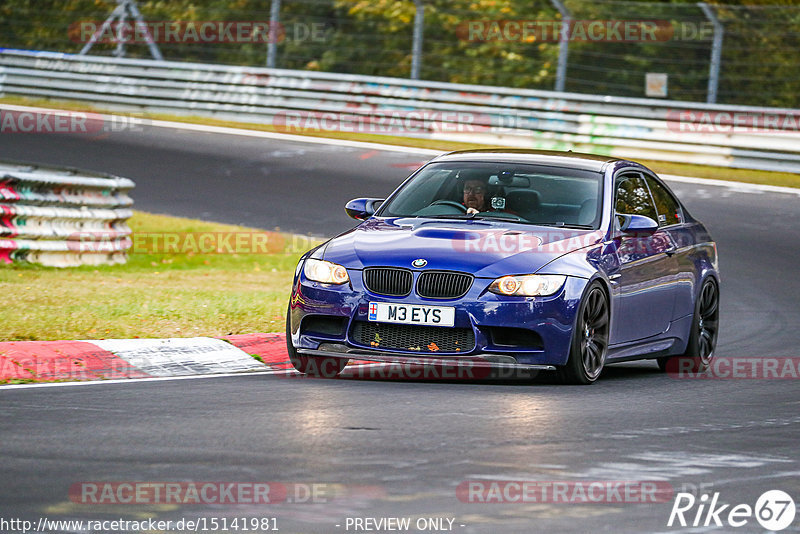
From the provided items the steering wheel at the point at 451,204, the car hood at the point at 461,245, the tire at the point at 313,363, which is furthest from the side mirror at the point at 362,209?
the tire at the point at 313,363

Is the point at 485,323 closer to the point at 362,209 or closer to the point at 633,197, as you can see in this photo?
the point at 362,209

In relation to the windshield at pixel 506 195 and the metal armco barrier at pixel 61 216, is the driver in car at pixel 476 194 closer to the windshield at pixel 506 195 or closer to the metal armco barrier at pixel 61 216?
the windshield at pixel 506 195

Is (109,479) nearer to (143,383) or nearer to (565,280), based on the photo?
(143,383)

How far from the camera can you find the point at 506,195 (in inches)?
401

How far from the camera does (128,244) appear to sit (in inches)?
650

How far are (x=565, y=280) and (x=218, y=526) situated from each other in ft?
13.5

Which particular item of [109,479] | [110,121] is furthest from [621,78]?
[109,479]

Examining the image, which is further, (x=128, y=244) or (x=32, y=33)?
(x=32, y=33)

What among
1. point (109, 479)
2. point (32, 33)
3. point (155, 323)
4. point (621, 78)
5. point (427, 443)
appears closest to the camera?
point (109, 479)

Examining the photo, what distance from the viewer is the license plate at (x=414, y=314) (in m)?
8.94

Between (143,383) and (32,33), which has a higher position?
(32,33)

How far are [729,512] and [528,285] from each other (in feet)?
10.9

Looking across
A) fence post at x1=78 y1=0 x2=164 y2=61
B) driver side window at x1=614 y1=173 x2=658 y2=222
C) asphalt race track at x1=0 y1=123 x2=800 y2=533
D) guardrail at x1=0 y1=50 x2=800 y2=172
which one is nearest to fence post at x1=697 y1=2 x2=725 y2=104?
guardrail at x1=0 y1=50 x2=800 y2=172

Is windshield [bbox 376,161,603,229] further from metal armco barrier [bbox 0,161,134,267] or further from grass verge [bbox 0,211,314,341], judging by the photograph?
metal armco barrier [bbox 0,161,134,267]
